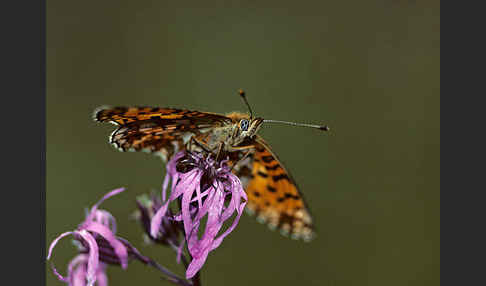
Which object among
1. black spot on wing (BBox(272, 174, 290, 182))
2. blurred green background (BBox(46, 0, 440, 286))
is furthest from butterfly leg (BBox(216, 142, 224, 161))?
blurred green background (BBox(46, 0, 440, 286))

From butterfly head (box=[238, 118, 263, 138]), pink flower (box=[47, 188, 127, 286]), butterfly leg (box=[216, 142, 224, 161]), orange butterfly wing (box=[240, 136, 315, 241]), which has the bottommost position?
pink flower (box=[47, 188, 127, 286])

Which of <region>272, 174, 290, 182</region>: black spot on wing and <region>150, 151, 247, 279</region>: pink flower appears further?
<region>272, 174, 290, 182</region>: black spot on wing

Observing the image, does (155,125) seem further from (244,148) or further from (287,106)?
(287,106)

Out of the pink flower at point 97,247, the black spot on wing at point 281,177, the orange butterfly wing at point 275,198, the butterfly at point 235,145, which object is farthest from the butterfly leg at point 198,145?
the pink flower at point 97,247

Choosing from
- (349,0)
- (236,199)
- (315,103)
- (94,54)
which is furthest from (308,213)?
(349,0)

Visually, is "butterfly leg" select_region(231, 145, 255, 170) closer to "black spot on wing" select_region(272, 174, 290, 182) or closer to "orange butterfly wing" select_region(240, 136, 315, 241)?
"orange butterfly wing" select_region(240, 136, 315, 241)

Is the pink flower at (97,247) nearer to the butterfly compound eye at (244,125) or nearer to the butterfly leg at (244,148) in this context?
the butterfly leg at (244,148)

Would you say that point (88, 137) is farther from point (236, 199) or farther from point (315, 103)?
point (236, 199)

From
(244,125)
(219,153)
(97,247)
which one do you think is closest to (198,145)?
(219,153)
